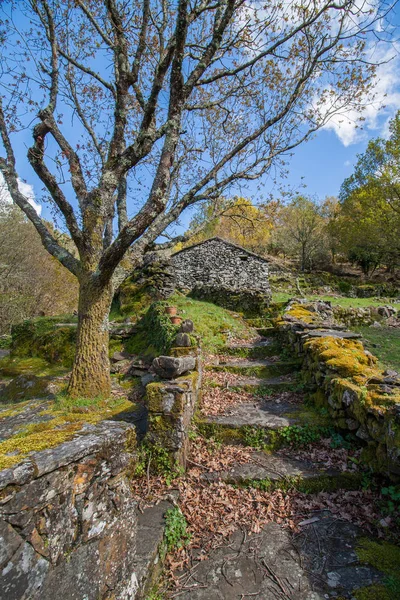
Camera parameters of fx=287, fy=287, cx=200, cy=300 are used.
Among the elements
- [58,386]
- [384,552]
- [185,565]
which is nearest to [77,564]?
[185,565]

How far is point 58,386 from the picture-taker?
5766 mm

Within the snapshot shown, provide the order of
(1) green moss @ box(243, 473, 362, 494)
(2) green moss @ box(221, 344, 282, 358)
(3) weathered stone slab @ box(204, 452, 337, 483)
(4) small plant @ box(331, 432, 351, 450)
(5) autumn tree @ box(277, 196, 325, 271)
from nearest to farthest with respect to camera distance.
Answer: (1) green moss @ box(243, 473, 362, 494)
(3) weathered stone slab @ box(204, 452, 337, 483)
(4) small plant @ box(331, 432, 351, 450)
(2) green moss @ box(221, 344, 282, 358)
(5) autumn tree @ box(277, 196, 325, 271)

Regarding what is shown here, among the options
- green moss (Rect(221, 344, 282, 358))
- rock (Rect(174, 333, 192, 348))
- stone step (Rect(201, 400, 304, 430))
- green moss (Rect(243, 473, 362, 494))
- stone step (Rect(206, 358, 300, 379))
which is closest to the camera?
green moss (Rect(243, 473, 362, 494))

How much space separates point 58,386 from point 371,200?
22687 mm

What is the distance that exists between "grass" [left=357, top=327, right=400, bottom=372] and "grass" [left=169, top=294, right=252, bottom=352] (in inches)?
141

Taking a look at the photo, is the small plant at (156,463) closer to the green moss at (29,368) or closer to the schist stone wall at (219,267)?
the green moss at (29,368)

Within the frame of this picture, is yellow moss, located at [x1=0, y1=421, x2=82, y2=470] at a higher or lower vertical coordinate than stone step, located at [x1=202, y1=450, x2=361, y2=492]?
higher

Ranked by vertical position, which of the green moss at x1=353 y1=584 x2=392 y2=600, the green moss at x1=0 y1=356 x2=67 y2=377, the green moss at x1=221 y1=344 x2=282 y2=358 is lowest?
the green moss at x1=353 y1=584 x2=392 y2=600

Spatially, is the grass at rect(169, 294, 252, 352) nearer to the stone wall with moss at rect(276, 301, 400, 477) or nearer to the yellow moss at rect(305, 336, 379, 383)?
the stone wall with moss at rect(276, 301, 400, 477)

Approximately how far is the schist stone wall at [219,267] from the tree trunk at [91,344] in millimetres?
13512

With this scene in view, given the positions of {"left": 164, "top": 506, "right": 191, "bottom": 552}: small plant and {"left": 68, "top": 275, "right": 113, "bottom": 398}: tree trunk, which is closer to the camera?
{"left": 164, "top": 506, "right": 191, "bottom": 552}: small plant

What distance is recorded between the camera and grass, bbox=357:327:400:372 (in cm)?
654

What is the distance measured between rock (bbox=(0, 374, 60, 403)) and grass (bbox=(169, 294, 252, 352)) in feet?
12.7

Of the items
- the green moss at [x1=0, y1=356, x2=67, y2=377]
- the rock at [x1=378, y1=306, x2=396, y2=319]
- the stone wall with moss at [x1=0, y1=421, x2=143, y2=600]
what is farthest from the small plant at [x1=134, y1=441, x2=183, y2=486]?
the rock at [x1=378, y1=306, x2=396, y2=319]
